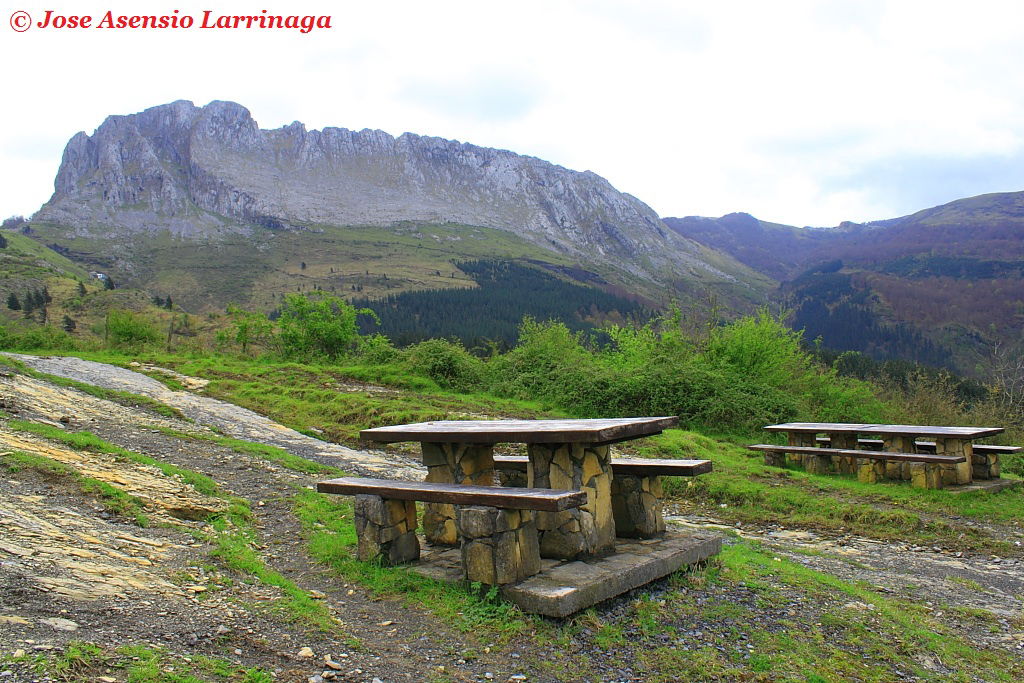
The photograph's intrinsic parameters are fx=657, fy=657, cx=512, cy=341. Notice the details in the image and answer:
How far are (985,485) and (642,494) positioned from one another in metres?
9.07

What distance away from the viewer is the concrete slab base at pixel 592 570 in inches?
212

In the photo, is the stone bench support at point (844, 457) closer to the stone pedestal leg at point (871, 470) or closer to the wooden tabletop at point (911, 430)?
the wooden tabletop at point (911, 430)

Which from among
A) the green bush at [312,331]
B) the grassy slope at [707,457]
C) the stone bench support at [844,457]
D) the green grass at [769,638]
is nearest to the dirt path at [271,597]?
the green grass at [769,638]

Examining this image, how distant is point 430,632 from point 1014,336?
110 meters

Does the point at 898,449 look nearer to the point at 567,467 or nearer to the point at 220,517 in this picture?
the point at 567,467

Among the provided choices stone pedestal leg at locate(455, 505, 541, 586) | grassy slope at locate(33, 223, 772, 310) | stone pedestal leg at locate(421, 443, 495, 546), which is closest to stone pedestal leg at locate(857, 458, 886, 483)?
stone pedestal leg at locate(421, 443, 495, 546)

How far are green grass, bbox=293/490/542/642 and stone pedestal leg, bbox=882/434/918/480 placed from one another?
1055 centimetres

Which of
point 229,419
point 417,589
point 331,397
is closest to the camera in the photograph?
point 417,589

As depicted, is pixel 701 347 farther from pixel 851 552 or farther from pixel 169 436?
pixel 169 436

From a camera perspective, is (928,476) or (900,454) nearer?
(928,476)

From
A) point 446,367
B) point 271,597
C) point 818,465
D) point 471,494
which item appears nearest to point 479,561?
point 471,494

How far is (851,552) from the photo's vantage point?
349 inches

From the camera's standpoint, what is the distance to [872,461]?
12977mm

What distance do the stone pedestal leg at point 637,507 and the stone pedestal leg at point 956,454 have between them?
828cm
